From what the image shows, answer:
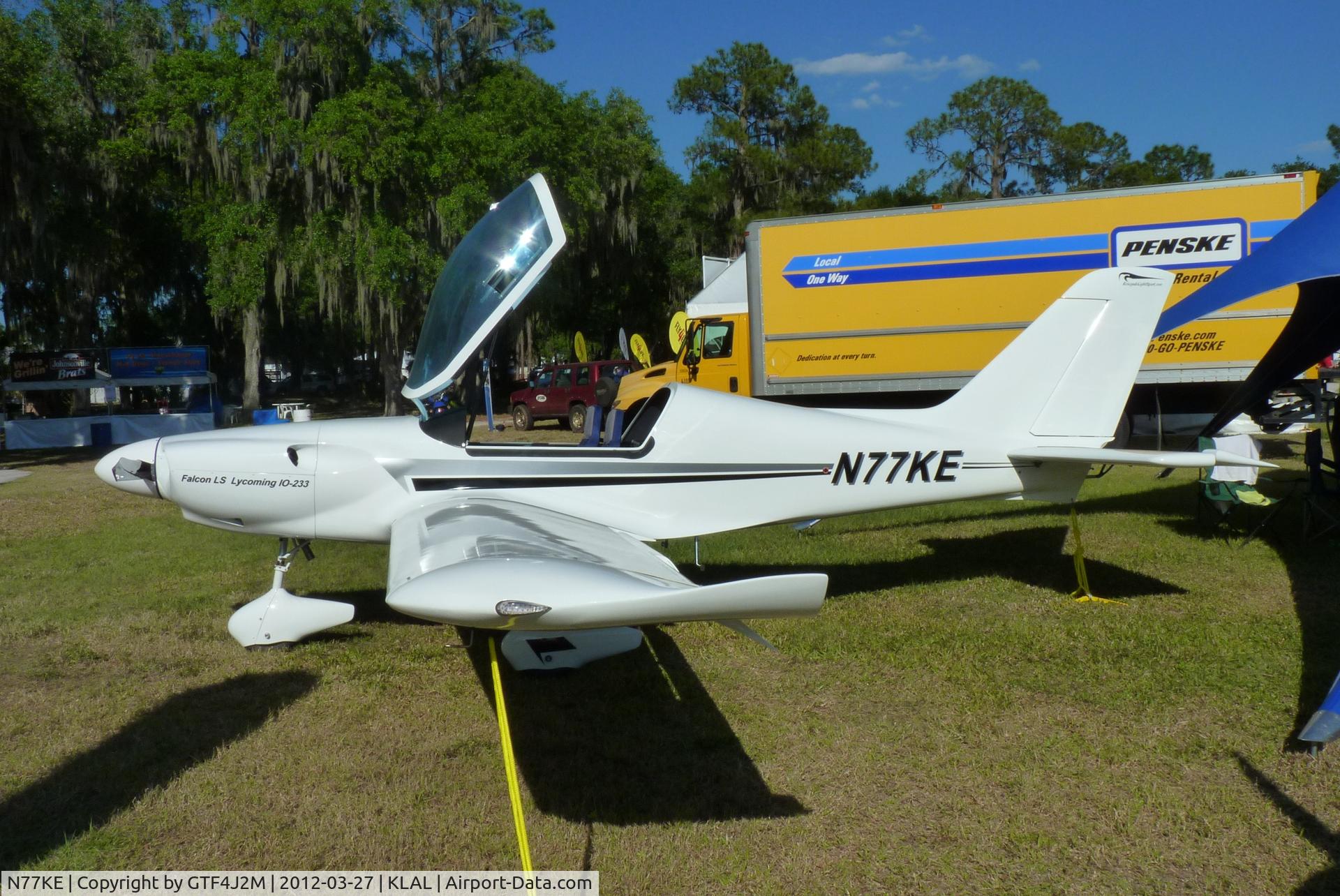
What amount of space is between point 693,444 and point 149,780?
3.34m

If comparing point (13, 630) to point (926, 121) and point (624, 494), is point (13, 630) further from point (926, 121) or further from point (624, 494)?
point (926, 121)

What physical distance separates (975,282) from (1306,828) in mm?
10737

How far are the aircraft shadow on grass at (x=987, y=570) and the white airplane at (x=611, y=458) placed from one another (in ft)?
4.02

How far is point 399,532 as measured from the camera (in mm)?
4664

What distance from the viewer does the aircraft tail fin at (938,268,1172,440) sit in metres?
6.30

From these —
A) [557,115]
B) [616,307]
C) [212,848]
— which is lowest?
[212,848]

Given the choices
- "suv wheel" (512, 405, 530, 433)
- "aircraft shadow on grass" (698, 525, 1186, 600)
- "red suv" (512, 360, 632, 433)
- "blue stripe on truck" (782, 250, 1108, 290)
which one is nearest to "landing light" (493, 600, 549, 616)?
"aircraft shadow on grass" (698, 525, 1186, 600)

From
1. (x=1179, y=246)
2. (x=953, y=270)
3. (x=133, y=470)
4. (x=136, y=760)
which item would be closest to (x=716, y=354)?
(x=953, y=270)

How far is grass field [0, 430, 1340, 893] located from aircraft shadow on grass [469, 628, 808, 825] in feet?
0.06

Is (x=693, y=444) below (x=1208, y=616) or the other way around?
the other way around

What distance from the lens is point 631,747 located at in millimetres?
4391

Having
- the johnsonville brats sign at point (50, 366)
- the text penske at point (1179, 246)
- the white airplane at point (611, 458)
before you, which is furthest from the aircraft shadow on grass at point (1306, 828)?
the johnsonville brats sign at point (50, 366)

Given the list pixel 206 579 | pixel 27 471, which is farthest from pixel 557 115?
pixel 206 579

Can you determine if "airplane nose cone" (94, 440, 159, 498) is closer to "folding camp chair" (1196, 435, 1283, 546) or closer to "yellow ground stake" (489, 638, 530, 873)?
"yellow ground stake" (489, 638, 530, 873)
